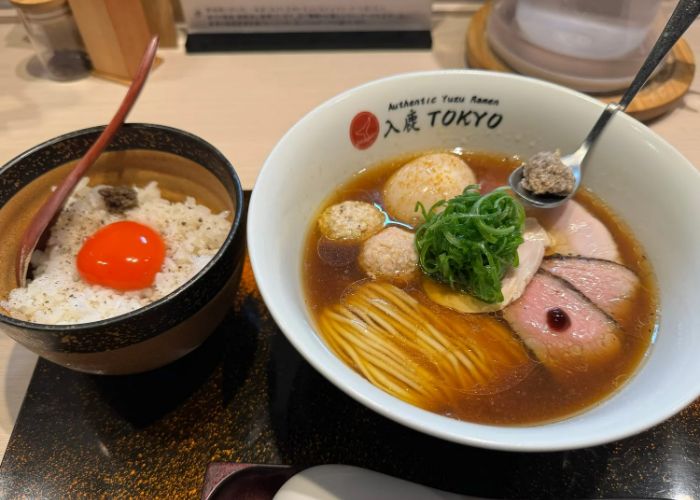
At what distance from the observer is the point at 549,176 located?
144 cm

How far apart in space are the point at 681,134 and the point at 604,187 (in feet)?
2.44

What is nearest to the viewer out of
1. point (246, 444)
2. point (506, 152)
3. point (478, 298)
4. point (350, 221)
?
point (246, 444)

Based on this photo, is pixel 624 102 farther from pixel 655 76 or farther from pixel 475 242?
pixel 655 76

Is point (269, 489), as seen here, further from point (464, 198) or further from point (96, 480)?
point (464, 198)

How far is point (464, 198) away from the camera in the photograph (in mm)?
1347

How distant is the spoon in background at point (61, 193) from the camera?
1.34 metres

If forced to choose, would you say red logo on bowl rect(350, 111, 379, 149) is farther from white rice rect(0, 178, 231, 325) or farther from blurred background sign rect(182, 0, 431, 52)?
blurred background sign rect(182, 0, 431, 52)

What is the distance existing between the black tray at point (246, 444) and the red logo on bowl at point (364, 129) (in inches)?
25.9

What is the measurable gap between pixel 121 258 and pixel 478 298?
0.94 m

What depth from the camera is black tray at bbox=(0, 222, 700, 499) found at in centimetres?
113

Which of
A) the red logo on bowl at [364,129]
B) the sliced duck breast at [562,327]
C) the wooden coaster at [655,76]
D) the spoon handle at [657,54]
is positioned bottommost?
the sliced duck breast at [562,327]

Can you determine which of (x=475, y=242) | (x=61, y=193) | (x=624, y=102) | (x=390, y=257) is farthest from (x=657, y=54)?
(x=61, y=193)

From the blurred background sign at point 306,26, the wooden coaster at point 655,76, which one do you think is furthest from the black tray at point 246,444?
the blurred background sign at point 306,26

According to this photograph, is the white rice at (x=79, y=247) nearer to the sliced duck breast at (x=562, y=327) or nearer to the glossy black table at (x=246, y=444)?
the glossy black table at (x=246, y=444)
